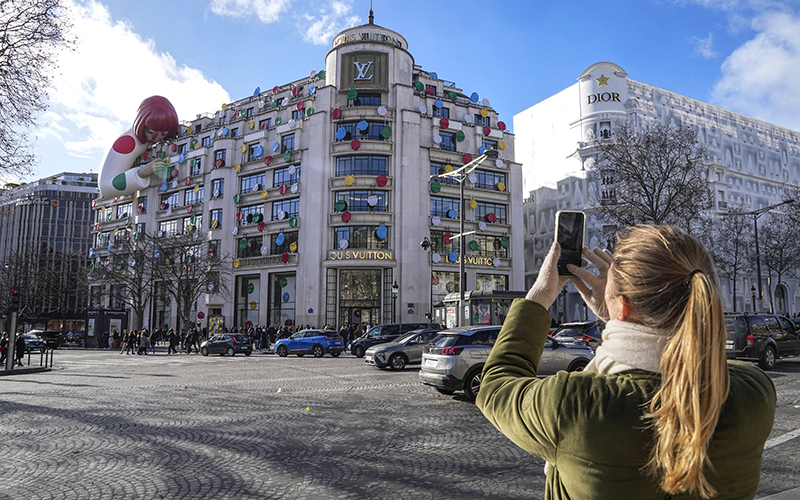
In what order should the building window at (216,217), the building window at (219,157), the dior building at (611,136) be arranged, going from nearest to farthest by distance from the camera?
the building window at (216,217)
the building window at (219,157)
the dior building at (611,136)

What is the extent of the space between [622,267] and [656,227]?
0.18 meters

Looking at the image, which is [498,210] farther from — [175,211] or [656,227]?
[656,227]

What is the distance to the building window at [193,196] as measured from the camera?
2147 inches

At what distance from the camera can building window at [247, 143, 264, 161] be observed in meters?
50.8

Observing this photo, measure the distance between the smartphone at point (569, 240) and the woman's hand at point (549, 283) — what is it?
0.07 ft

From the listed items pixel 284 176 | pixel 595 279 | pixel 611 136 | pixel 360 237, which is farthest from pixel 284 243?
pixel 595 279

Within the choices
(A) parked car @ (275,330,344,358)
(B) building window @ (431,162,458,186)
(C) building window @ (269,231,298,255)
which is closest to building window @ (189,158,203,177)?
(C) building window @ (269,231,298,255)

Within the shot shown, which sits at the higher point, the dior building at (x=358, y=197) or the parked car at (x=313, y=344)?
the dior building at (x=358, y=197)

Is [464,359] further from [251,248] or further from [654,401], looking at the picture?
[251,248]

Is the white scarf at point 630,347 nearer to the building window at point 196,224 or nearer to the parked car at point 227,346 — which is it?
the parked car at point 227,346

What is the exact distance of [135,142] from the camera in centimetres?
6103

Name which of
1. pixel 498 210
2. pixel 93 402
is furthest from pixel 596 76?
pixel 93 402

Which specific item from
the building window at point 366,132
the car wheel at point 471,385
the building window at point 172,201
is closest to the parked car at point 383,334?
the car wheel at point 471,385

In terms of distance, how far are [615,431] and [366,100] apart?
4927 centimetres
